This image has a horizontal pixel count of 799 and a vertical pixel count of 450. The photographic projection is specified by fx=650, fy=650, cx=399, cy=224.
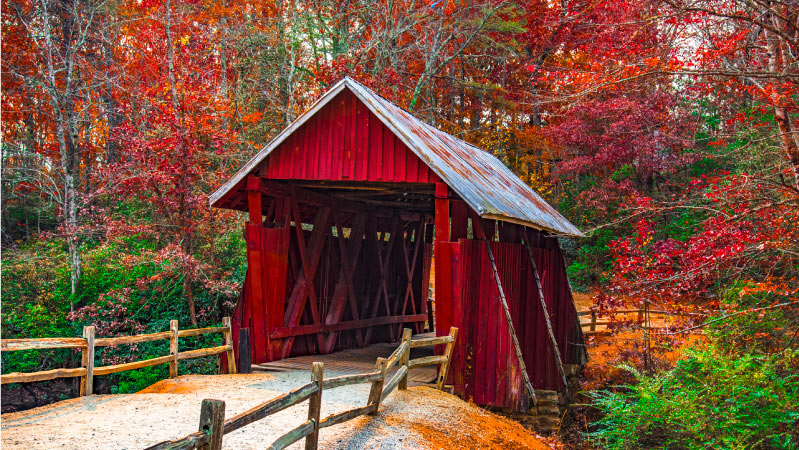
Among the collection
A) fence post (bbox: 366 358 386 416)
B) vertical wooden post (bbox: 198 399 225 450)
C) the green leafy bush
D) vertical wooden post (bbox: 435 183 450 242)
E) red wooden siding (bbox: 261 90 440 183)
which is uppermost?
red wooden siding (bbox: 261 90 440 183)

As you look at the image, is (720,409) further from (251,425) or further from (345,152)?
(345,152)

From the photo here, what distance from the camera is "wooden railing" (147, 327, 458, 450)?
13.7 ft

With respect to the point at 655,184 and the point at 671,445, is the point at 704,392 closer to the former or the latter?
the point at 671,445

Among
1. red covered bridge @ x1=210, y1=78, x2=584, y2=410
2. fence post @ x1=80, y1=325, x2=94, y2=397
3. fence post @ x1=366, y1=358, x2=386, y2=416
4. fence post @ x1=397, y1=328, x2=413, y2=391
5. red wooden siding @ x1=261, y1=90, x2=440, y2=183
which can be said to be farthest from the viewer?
red wooden siding @ x1=261, y1=90, x2=440, y2=183

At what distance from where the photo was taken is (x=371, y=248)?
14.1 meters

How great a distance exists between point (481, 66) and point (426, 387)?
2155 cm

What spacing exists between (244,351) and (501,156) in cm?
1833

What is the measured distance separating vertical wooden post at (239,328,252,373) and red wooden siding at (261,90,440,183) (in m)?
2.49

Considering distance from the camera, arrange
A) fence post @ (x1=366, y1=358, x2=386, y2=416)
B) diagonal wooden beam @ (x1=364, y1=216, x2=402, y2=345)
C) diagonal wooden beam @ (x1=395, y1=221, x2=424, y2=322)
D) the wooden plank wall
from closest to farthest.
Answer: fence post @ (x1=366, y1=358, x2=386, y2=416) → the wooden plank wall → diagonal wooden beam @ (x1=364, y1=216, x2=402, y2=345) → diagonal wooden beam @ (x1=395, y1=221, x2=424, y2=322)

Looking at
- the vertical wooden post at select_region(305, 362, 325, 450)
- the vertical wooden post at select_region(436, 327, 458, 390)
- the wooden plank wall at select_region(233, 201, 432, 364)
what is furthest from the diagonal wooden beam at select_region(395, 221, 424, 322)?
the vertical wooden post at select_region(305, 362, 325, 450)

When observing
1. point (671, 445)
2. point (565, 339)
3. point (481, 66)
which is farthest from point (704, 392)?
point (481, 66)

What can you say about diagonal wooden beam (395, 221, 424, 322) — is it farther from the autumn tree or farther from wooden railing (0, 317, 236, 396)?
the autumn tree

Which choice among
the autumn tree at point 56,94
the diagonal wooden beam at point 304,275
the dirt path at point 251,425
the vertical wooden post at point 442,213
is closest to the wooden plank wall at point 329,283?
the diagonal wooden beam at point 304,275

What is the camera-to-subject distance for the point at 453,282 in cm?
925
